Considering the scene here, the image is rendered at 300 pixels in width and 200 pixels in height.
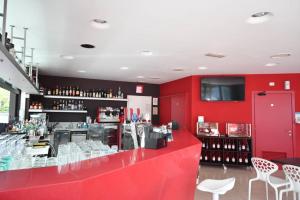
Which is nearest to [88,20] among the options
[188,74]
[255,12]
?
[255,12]

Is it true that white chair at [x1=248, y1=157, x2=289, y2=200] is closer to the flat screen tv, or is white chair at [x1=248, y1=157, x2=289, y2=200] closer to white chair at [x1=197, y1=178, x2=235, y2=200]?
white chair at [x1=197, y1=178, x2=235, y2=200]

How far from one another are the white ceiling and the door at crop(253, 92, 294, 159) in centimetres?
119

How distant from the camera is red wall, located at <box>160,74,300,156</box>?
6.21m

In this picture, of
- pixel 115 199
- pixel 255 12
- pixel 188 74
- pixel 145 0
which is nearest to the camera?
pixel 115 199

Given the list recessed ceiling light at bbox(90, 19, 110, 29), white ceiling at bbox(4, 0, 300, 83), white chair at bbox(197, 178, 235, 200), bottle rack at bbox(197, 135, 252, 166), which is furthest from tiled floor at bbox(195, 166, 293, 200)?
recessed ceiling light at bbox(90, 19, 110, 29)

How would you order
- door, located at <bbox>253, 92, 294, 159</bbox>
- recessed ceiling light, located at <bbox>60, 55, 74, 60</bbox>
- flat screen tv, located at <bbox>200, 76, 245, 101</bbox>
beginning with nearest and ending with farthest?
recessed ceiling light, located at <bbox>60, 55, 74, 60</bbox>
door, located at <bbox>253, 92, 294, 159</bbox>
flat screen tv, located at <bbox>200, 76, 245, 101</bbox>

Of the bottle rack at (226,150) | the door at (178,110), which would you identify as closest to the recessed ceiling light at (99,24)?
the bottle rack at (226,150)

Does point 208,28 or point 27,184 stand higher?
point 208,28

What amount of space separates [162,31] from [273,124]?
465 cm

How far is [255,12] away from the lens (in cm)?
269

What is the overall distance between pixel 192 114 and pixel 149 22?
4.25 meters

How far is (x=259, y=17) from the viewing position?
2.82 meters

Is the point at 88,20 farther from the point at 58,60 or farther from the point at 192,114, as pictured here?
the point at 192,114

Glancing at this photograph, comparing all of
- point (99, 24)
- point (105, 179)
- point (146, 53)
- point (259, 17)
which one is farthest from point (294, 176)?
point (99, 24)
